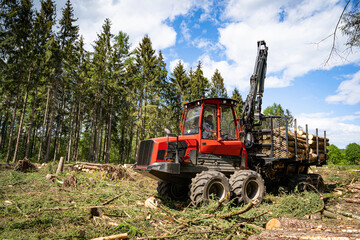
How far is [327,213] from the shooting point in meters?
5.96

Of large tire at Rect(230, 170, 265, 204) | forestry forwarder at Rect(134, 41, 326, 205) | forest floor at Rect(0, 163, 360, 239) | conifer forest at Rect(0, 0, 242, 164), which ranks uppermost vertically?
conifer forest at Rect(0, 0, 242, 164)

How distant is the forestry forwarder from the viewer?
20.6 feet

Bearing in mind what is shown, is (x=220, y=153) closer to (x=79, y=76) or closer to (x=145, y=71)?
(x=145, y=71)

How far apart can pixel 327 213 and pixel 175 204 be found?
4085 mm

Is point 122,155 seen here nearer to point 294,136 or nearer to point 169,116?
point 169,116

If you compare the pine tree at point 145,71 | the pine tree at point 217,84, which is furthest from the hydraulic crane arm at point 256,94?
the pine tree at point 217,84

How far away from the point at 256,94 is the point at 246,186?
12.2ft

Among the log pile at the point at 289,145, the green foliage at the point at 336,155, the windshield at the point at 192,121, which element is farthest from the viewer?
the green foliage at the point at 336,155

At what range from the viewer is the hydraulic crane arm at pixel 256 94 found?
8.43 meters

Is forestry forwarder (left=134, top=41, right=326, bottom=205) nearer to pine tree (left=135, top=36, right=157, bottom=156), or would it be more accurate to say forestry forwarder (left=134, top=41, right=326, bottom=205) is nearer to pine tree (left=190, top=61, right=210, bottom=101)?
pine tree (left=135, top=36, right=157, bottom=156)

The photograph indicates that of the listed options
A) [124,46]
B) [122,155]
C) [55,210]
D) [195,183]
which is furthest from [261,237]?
[122,155]

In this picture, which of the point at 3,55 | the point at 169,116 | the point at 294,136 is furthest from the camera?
the point at 169,116

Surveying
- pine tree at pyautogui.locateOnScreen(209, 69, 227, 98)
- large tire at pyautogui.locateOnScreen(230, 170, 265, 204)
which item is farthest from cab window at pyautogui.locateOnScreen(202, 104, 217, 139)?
pine tree at pyautogui.locateOnScreen(209, 69, 227, 98)

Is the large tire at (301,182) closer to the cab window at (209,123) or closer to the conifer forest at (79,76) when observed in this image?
the cab window at (209,123)
